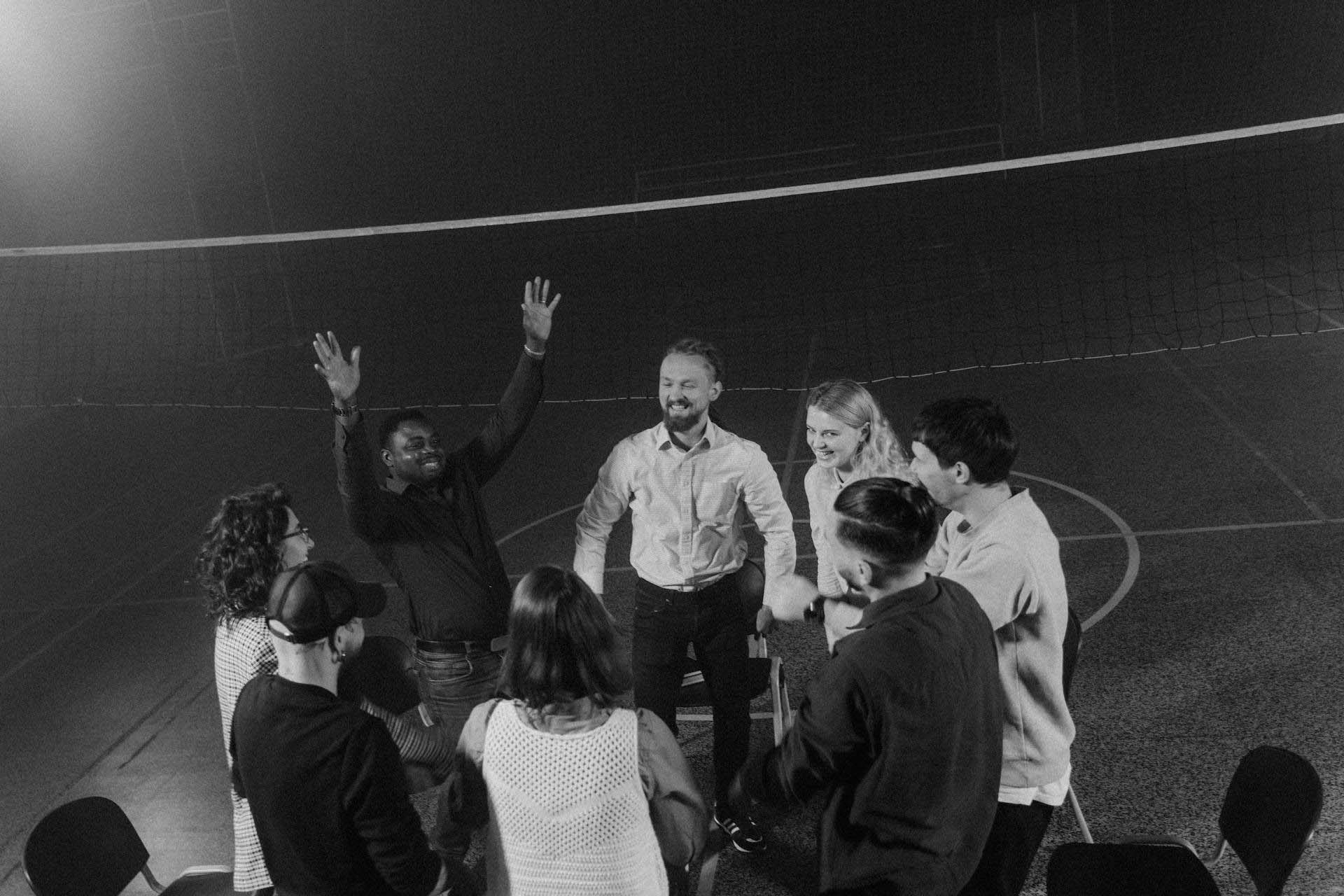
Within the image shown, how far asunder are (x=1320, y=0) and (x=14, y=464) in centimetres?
2448

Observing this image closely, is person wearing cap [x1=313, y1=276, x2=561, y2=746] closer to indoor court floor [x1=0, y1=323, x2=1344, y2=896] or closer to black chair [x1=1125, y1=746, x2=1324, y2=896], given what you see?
indoor court floor [x1=0, y1=323, x2=1344, y2=896]

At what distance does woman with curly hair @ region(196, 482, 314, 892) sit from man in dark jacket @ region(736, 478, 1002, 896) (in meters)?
1.71

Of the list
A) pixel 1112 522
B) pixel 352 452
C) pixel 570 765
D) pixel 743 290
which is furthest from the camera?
pixel 743 290

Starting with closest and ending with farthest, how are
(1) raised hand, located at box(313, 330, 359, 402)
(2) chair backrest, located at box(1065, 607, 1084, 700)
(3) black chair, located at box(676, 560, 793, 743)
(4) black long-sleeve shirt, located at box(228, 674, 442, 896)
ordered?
(4) black long-sleeve shirt, located at box(228, 674, 442, 896) < (2) chair backrest, located at box(1065, 607, 1084, 700) < (1) raised hand, located at box(313, 330, 359, 402) < (3) black chair, located at box(676, 560, 793, 743)

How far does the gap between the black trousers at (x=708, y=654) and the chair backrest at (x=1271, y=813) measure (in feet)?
6.09

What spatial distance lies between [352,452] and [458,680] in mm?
1021

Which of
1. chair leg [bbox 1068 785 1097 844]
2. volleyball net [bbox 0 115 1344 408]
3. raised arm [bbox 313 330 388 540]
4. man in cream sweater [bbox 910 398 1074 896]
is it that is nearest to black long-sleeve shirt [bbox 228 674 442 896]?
raised arm [bbox 313 330 388 540]

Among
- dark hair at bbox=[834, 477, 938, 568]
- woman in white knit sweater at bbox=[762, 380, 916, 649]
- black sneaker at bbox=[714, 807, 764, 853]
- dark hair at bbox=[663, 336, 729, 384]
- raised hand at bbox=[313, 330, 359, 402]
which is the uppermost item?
raised hand at bbox=[313, 330, 359, 402]

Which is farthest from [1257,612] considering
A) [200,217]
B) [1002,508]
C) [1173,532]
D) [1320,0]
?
[1320,0]

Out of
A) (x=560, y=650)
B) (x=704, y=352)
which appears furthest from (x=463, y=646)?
(x=560, y=650)

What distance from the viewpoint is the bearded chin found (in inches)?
175

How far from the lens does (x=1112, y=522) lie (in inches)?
294

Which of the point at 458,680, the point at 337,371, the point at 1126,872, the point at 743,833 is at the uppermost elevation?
the point at 337,371

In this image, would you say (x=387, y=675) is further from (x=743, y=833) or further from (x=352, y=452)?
(x=743, y=833)
